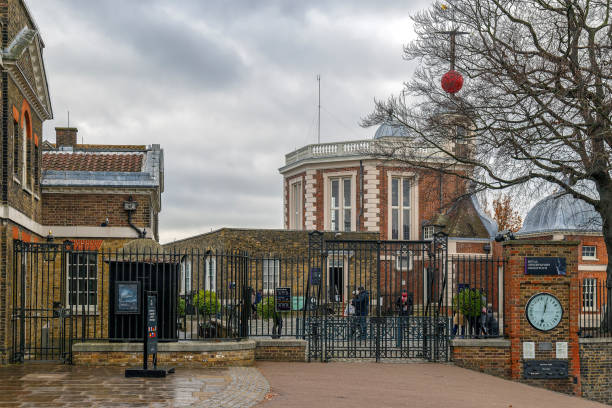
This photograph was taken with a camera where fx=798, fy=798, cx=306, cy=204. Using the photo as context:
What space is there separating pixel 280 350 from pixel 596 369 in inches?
291

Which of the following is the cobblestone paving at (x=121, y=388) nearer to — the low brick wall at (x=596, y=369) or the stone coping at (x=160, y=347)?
the stone coping at (x=160, y=347)

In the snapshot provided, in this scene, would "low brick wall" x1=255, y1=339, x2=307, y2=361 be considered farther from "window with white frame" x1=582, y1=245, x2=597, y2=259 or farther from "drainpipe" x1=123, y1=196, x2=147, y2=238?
"window with white frame" x1=582, y1=245, x2=597, y2=259

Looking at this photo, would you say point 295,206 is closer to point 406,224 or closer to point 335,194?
point 335,194

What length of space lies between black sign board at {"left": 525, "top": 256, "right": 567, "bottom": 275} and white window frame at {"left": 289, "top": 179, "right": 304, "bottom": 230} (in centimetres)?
3287

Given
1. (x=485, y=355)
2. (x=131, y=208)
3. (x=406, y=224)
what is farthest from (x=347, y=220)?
(x=485, y=355)

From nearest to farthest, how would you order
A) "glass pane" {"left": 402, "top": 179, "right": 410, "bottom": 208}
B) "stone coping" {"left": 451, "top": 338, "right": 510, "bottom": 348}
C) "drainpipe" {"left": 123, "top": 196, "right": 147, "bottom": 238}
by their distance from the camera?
"stone coping" {"left": 451, "top": 338, "right": 510, "bottom": 348}
"drainpipe" {"left": 123, "top": 196, "right": 147, "bottom": 238}
"glass pane" {"left": 402, "top": 179, "right": 410, "bottom": 208}

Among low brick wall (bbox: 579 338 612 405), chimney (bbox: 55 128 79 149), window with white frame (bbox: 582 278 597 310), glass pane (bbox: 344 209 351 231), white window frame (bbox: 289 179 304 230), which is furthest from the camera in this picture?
white window frame (bbox: 289 179 304 230)

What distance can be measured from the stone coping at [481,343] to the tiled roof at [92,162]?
11.0 meters

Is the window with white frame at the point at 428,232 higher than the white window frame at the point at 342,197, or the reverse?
the white window frame at the point at 342,197

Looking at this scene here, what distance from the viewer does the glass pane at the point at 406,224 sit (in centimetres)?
4806

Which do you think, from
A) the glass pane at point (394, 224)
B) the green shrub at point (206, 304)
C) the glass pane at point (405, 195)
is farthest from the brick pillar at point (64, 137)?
the glass pane at point (405, 195)

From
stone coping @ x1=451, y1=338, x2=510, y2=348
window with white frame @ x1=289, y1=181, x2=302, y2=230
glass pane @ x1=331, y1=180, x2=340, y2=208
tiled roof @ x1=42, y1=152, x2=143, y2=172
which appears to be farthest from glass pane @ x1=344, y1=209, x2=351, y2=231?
stone coping @ x1=451, y1=338, x2=510, y2=348

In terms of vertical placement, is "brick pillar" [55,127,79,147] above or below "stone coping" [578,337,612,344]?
above

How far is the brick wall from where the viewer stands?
71.7ft
